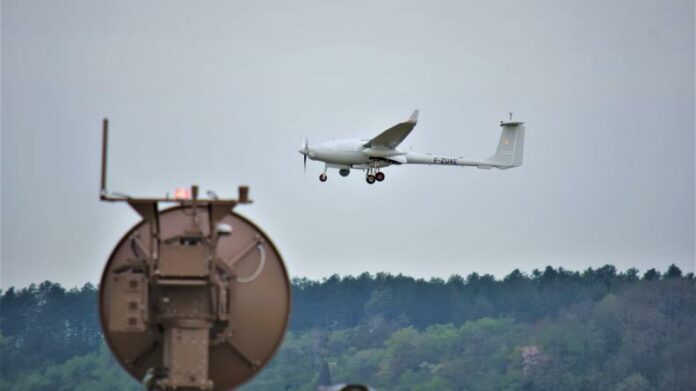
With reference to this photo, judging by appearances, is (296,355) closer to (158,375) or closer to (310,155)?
(310,155)

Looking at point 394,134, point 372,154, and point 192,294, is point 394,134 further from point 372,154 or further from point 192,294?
point 192,294

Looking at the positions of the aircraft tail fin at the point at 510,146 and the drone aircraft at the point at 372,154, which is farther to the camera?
the aircraft tail fin at the point at 510,146

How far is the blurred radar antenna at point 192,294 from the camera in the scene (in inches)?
962

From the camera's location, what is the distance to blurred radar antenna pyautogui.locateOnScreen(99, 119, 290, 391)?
24.4 metres

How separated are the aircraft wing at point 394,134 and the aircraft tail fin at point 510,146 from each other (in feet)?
24.4

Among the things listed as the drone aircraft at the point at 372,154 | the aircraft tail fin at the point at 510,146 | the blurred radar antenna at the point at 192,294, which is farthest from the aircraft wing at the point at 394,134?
the blurred radar antenna at the point at 192,294

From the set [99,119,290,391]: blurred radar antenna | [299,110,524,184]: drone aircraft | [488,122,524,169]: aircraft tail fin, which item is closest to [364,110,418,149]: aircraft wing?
[299,110,524,184]: drone aircraft

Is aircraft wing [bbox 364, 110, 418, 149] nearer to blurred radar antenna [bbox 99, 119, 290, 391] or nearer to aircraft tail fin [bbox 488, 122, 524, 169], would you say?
aircraft tail fin [bbox 488, 122, 524, 169]

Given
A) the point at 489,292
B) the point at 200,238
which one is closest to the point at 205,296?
the point at 200,238

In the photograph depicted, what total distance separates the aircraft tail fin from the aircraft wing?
744 cm

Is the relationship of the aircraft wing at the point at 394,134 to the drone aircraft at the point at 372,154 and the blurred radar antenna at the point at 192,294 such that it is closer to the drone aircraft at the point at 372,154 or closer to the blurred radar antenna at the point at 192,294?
the drone aircraft at the point at 372,154

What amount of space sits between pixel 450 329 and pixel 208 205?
2141 inches

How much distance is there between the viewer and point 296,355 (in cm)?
7156

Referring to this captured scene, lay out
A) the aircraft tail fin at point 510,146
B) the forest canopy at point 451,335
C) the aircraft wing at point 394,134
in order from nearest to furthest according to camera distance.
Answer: the forest canopy at point 451,335
the aircraft wing at point 394,134
the aircraft tail fin at point 510,146
